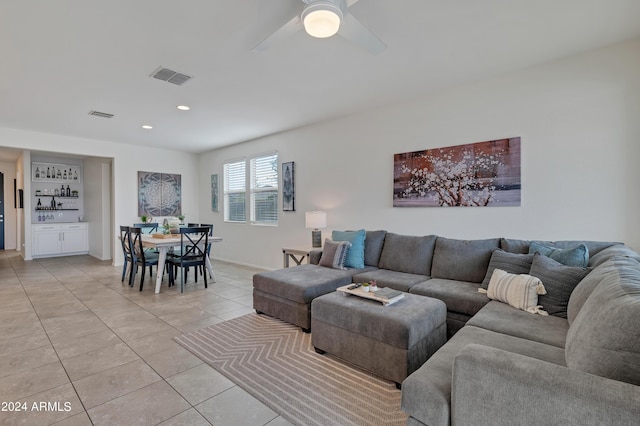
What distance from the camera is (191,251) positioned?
463 centimetres

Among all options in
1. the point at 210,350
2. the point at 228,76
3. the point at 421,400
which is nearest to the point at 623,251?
the point at 421,400

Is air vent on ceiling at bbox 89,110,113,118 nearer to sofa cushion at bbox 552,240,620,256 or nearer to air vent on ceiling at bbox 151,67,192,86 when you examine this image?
air vent on ceiling at bbox 151,67,192,86

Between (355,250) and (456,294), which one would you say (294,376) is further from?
(355,250)

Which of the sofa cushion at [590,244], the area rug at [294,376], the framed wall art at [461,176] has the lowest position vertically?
the area rug at [294,376]

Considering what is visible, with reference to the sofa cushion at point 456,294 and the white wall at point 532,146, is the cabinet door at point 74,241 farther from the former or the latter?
the sofa cushion at point 456,294

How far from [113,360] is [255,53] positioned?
2.76 m

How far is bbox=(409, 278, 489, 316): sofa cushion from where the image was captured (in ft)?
8.10

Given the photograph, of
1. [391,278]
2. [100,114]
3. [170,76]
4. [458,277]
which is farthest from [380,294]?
[100,114]

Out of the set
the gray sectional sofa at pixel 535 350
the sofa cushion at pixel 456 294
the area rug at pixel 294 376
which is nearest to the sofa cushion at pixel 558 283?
the gray sectional sofa at pixel 535 350

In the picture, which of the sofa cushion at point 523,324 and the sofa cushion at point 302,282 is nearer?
the sofa cushion at point 523,324

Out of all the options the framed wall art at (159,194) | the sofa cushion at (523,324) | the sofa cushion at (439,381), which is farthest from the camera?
the framed wall art at (159,194)

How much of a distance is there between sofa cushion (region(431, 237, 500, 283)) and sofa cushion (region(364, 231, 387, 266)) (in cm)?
70

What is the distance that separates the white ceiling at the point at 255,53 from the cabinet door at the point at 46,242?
3.93 metres

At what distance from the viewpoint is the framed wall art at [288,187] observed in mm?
5234
